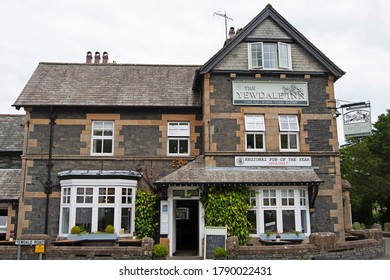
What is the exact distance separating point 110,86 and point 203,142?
5.45 m

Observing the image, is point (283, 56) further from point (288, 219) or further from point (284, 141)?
point (288, 219)

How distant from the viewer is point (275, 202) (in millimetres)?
14883

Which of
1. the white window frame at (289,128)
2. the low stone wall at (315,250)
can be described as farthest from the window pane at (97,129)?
the white window frame at (289,128)

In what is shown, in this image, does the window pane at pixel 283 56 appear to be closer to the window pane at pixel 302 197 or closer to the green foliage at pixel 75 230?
the window pane at pixel 302 197

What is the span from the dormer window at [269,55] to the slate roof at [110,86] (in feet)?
8.91

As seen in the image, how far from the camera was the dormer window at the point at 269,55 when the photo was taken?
16.2m

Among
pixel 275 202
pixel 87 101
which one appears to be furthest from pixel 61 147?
pixel 275 202

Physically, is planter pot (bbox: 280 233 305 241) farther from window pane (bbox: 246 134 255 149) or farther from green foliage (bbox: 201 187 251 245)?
window pane (bbox: 246 134 255 149)

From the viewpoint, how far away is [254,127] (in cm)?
1577

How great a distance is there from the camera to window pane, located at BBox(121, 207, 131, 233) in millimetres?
15461

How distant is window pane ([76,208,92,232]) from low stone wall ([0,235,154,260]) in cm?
274

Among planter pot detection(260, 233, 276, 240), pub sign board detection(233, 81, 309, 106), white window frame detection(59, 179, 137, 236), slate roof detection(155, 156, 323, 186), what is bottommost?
planter pot detection(260, 233, 276, 240)

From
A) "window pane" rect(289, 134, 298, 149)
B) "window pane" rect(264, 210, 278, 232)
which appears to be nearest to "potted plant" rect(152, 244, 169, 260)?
"window pane" rect(264, 210, 278, 232)

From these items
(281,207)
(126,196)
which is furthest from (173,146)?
(281,207)
